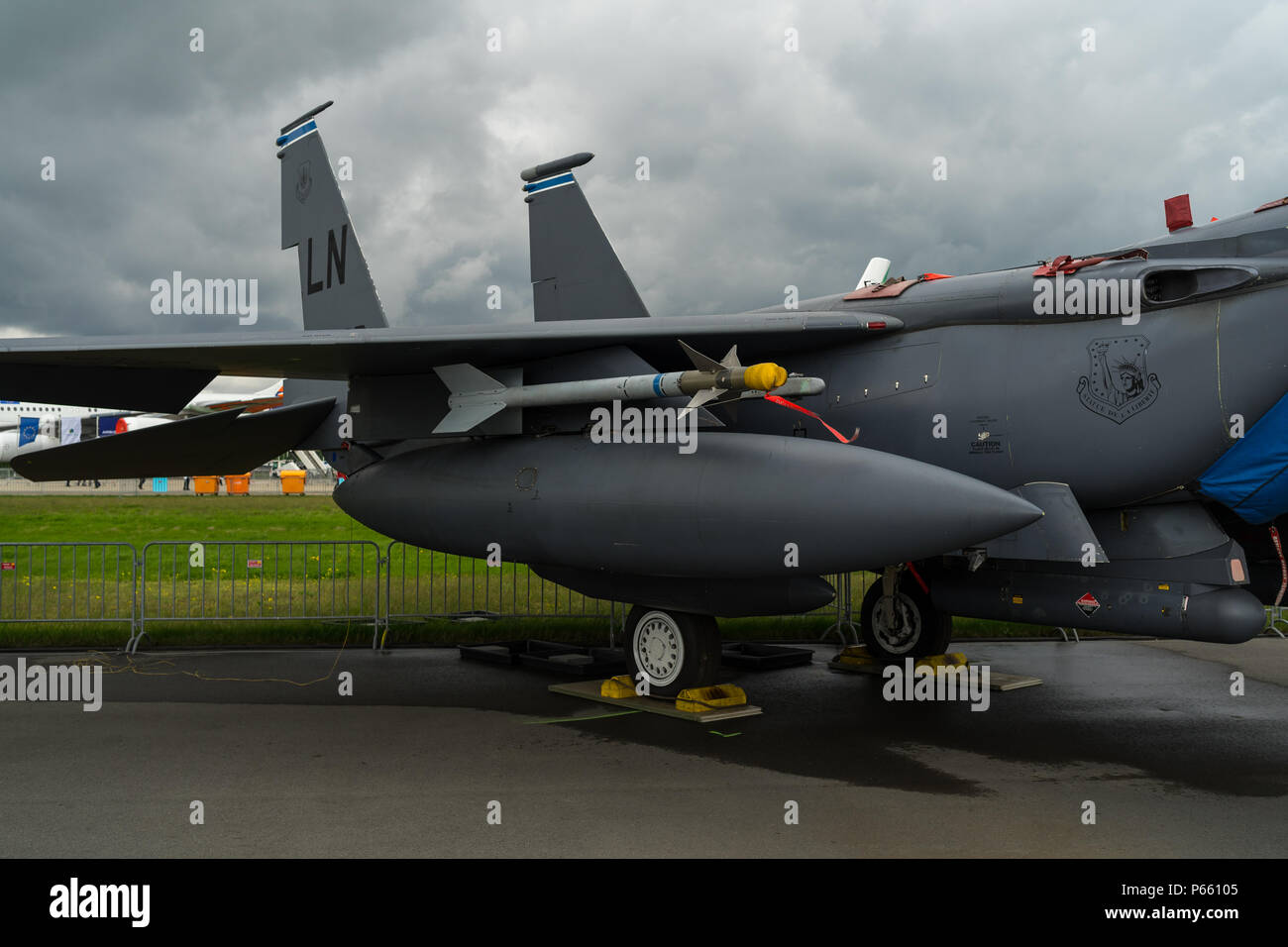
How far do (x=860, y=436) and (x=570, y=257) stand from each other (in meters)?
3.45

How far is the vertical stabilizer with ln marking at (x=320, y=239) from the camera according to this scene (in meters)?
9.77

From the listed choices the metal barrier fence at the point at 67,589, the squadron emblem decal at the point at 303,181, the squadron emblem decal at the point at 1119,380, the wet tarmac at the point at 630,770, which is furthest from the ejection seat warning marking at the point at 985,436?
the metal barrier fence at the point at 67,589

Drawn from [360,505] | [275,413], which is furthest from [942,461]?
[275,413]

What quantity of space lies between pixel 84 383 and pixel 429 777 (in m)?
4.45

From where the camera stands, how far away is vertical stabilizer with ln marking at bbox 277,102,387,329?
977 cm

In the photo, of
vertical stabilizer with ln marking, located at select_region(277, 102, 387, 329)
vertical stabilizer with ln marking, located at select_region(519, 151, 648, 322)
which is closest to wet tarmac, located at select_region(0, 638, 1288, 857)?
vertical stabilizer with ln marking, located at select_region(519, 151, 648, 322)

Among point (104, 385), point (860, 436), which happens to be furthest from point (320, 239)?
point (860, 436)

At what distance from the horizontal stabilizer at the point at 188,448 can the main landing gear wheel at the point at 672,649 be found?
4.00 metres

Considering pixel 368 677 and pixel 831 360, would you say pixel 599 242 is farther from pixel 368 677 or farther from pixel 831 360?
pixel 368 677

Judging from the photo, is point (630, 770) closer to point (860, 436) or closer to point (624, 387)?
point (624, 387)

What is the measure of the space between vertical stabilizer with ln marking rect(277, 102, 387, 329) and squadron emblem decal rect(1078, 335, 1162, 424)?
658cm

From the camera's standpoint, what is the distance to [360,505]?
8266mm

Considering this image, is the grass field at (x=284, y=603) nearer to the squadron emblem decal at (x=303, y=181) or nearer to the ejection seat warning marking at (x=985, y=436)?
the squadron emblem decal at (x=303, y=181)

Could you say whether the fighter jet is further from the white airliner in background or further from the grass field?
the white airliner in background
